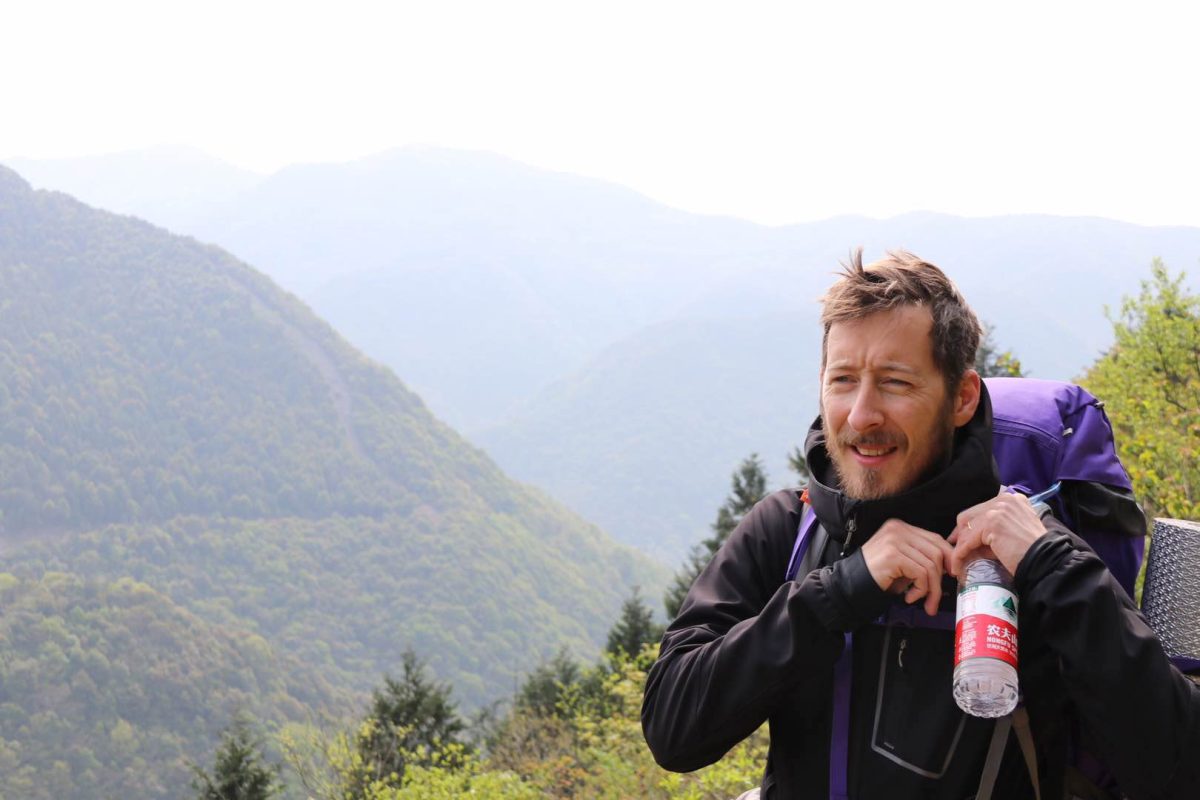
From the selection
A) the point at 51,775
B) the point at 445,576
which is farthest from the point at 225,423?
the point at 51,775

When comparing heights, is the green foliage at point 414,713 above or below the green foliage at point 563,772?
below

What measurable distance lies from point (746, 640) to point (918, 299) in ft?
2.32

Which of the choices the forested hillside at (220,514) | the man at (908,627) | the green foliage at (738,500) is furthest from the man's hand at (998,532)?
the forested hillside at (220,514)

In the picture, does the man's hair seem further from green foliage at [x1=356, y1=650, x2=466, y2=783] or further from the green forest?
green foliage at [x1=356, y1=650, x2=466, y2=783]

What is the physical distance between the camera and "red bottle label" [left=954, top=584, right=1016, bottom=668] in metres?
1.77

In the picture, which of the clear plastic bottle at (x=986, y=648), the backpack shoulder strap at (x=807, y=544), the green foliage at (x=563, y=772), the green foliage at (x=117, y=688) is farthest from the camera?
the green foliage at (x=117, y=688)

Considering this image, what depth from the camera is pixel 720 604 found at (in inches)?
86.3

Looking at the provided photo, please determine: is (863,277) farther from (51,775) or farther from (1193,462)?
(51,775)

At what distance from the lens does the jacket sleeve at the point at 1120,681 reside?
5.86 feet

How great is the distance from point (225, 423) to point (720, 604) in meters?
173

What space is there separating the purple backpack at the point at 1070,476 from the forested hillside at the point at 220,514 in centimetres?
7141

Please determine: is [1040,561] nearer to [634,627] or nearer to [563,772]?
[563,772]

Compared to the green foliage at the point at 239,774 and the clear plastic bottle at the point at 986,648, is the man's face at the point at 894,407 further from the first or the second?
the green foliage at the point at 239,774

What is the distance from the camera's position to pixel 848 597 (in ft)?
6.25
